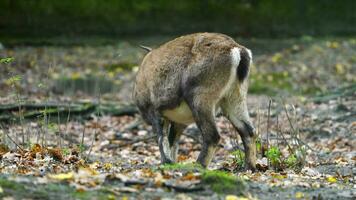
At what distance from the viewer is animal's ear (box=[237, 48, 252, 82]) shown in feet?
29.1

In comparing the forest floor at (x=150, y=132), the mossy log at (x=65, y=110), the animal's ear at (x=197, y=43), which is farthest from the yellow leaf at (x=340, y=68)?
the animal's ear at (x=197, y=43)

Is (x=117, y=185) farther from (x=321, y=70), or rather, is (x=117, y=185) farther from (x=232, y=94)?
(x=321, y=70)

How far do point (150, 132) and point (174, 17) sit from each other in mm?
11342

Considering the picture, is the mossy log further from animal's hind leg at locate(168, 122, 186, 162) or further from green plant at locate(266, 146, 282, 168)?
green plant at locate(266, 146, 282, 168)

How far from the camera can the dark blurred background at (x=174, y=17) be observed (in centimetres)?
2358

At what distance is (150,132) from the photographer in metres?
13.6

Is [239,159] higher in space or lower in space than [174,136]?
lower

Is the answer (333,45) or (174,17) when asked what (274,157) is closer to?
(333,45)

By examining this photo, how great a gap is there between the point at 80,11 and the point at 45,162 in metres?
16.2

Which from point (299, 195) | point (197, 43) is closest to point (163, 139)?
point (197, 43)

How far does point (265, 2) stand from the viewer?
25609 mm

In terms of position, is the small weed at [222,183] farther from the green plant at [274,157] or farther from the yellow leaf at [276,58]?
the yellow leaf at [276,58]

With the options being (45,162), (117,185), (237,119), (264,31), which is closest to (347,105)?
(237,119)

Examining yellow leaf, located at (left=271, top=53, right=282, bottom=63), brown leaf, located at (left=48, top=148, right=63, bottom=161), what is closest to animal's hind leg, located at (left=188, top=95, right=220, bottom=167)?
brown leaf, located at (left=48, top=148, right=63, bottom=161)
